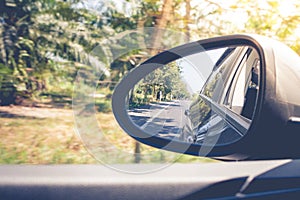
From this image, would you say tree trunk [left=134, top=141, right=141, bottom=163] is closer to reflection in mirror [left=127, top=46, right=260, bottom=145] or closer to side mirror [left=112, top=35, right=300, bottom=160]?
side mirror [left=112, top=35, right=300, bottom=160]

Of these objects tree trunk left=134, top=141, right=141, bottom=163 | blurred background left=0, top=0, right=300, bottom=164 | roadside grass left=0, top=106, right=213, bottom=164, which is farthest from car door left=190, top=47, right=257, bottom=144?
blurred background left=0, top=0, right=300, bottom=164

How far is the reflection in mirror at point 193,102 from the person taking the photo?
178cm

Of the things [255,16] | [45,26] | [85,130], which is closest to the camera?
[85,130]

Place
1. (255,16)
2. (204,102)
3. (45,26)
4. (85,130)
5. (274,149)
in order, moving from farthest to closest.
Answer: (45,26)
(255,16)
(85,130)
(204,102)
(274,149)

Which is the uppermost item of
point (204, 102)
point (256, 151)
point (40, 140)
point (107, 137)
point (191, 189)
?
Answer: point (204, 102)

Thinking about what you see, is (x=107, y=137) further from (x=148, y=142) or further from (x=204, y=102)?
(x=204, y=102)

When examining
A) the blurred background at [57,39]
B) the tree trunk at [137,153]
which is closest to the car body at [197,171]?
the tree trunk at [137,153]

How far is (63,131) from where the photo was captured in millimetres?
3881

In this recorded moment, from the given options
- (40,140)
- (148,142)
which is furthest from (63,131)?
(148,142)

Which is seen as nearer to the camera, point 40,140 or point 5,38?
point 40,140

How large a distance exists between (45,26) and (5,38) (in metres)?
0.51

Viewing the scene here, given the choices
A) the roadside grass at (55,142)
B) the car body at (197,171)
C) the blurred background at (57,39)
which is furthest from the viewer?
the blurred background at (57,39)

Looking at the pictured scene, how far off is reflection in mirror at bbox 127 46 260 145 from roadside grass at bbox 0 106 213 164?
0.25 metres

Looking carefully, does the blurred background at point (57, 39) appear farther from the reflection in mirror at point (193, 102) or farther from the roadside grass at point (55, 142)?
the reflection in mirror at point (193, 102)
